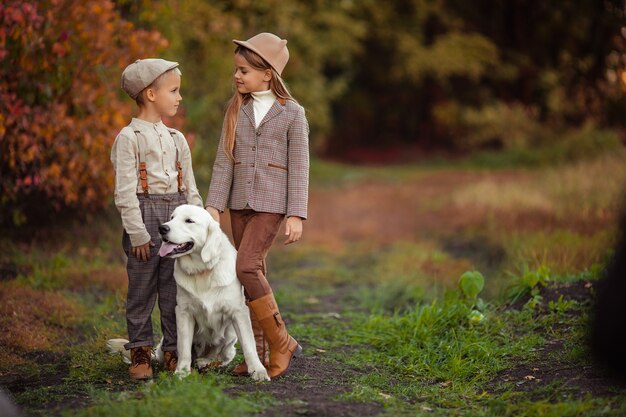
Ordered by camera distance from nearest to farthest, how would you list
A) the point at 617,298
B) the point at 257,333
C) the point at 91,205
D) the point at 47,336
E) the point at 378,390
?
the point at 617,298, the point at 378,390, the point at 257,333, the point at 47,336, the point at 91,205

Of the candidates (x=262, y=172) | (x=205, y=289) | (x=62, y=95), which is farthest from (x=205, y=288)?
(x=62, y=95)

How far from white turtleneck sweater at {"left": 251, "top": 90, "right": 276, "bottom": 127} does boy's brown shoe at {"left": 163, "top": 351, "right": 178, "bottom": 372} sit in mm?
1476

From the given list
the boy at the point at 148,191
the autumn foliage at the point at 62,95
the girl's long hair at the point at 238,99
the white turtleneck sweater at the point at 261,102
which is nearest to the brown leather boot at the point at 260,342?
the boy at the point at 148,191

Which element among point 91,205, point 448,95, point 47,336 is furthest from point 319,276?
point 448,95

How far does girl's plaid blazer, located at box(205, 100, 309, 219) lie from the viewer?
4.59 meters

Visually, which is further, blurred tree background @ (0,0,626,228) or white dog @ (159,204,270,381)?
blurred tree background @ (0,0,626,228)

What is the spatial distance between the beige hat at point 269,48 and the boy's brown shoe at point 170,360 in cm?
180

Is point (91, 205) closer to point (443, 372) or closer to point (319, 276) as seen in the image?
point (319, 276)

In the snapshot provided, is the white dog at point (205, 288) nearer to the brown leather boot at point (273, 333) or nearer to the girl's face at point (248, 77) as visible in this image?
the brown leather boot at point (273, 333)

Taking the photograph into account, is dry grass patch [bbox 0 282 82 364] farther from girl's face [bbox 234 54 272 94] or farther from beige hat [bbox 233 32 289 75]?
beige hat [bbox 233 32 289 75]

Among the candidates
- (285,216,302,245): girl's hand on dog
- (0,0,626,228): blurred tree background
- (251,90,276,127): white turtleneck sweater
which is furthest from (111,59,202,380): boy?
(0,0,626,228): blurred tree background

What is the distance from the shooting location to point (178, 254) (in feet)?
13.7

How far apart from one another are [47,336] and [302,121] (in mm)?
2457

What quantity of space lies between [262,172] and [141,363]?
1317 mm
